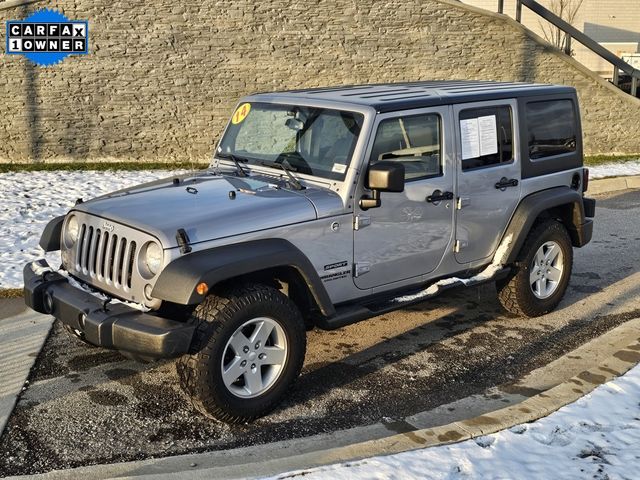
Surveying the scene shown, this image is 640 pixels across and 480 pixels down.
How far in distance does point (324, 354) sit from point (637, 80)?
13.9m

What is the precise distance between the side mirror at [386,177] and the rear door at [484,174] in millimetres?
882

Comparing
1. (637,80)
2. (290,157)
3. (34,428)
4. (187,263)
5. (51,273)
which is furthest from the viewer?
(637,80)

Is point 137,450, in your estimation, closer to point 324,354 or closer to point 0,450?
point 0,450

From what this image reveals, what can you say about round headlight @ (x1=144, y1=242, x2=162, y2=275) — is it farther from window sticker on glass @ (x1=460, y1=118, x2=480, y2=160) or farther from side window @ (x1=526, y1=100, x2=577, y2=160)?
side window @ (x1=526, y1=100, x2=577, y2=160)

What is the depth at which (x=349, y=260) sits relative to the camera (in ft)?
16.0

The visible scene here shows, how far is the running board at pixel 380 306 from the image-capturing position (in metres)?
4.76

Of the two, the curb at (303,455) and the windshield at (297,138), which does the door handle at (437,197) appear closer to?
the windshield at (297,138)

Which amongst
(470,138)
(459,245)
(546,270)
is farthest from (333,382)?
(546,270)

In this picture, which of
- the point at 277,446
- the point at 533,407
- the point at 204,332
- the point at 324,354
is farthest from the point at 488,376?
the point at 204,332

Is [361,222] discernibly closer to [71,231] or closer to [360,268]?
[360,268]

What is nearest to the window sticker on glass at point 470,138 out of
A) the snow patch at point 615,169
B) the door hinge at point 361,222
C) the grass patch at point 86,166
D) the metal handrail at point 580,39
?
the door hinge at point 361,222

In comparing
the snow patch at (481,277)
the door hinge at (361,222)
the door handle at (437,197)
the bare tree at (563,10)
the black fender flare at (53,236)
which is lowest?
the snow patch at (481,277)

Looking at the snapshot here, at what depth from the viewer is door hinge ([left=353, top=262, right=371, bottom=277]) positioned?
16.1 ft

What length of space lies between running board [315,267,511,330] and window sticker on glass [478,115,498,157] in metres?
0.91
